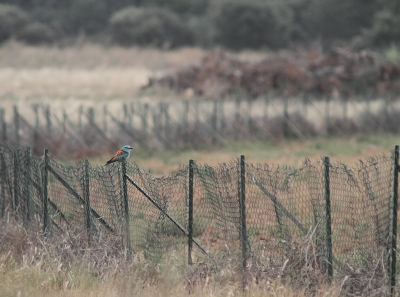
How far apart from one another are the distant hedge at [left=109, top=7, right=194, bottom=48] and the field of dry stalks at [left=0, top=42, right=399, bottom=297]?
4220mm

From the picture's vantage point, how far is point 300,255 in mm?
9305

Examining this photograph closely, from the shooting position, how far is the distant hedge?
62.8 metres

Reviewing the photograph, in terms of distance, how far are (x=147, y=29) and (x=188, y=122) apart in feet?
120

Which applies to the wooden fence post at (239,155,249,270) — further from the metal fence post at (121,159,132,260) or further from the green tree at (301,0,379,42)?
the green tree at (301,0,379,42)

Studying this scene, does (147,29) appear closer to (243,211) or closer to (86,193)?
(86,193)

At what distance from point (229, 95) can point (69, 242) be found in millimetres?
27383

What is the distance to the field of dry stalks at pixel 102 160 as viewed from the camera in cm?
882

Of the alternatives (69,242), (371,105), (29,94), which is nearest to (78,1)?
(29,94)

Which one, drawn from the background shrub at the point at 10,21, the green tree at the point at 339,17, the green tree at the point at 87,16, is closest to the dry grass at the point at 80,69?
the background shrub at the point at 10,21

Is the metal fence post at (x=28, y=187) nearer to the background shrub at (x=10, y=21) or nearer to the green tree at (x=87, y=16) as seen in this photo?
the background shrub at (x=10, y=21)

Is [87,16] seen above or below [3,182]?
above

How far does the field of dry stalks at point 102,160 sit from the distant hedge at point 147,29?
4.22 meters

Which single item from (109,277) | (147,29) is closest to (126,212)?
(109,277)

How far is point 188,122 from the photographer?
27.2 metres
